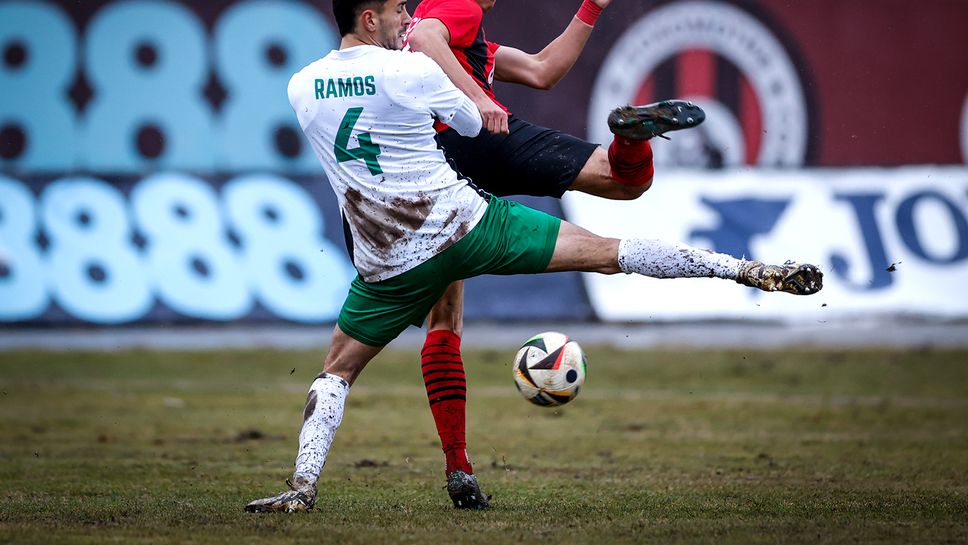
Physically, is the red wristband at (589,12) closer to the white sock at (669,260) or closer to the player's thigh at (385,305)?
the white sock at (669,260)

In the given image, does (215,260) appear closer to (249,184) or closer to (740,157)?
(249,184)

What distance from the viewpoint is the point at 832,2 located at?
15234 millimetres

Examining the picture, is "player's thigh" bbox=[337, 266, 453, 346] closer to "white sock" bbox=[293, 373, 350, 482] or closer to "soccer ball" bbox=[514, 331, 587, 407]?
"white sock" bbox=[293, 373, 350, 482]

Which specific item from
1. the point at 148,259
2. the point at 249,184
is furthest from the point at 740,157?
the point at 148,259

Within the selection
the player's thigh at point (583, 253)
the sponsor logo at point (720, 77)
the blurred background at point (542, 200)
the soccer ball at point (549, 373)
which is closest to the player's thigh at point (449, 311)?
the soccer ball at point (549, 373)

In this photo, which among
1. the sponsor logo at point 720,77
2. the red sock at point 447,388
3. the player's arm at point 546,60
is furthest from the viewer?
the sponsor logo at point 720,77

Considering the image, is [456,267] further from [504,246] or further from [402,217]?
[402,217]

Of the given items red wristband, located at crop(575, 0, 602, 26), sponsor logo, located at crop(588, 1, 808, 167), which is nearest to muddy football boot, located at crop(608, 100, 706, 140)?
red wristband, located at crop(575, 0, 602, 26)

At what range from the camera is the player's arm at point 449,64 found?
6066mm

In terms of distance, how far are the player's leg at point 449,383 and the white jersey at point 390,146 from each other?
857 millimetres

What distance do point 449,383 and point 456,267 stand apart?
933 mm

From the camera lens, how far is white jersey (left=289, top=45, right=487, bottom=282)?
5789 millimetres

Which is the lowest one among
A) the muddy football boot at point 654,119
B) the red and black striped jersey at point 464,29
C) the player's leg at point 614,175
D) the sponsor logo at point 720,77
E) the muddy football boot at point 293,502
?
the muddy football boot at point 293,502

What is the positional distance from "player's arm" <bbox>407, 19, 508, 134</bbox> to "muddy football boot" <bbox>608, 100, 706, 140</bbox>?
544 millimetres
